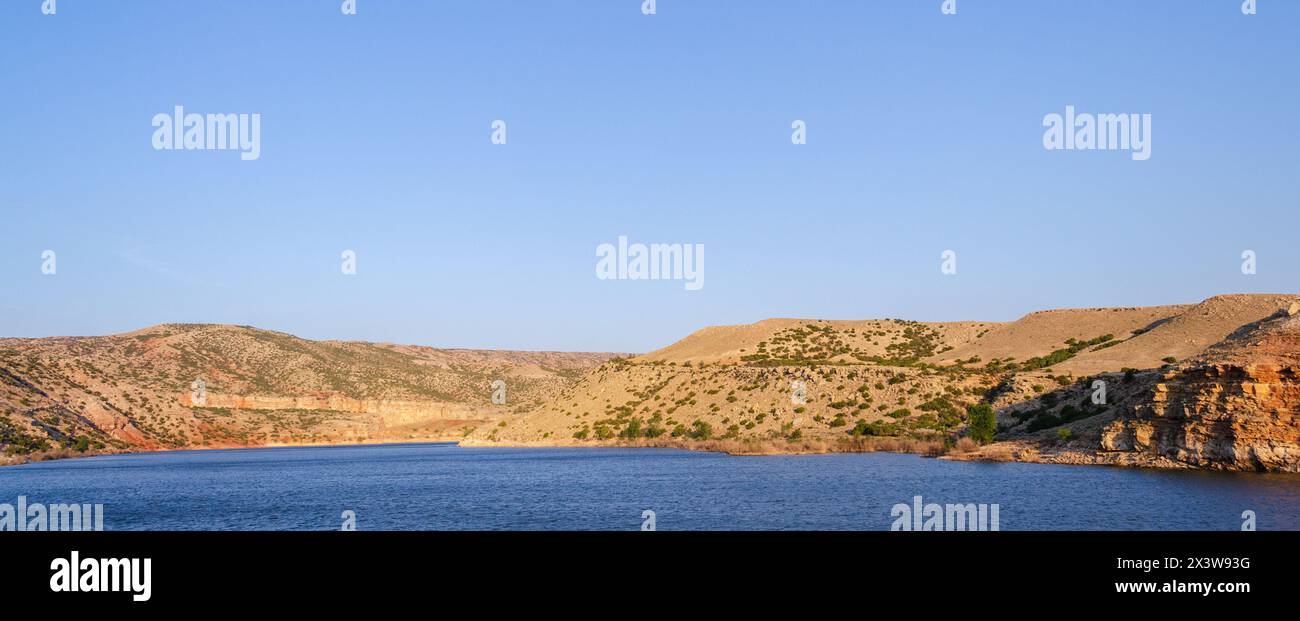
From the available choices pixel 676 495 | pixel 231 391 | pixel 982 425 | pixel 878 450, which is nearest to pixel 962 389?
pixel 878 450

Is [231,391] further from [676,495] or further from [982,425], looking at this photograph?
[676,495]

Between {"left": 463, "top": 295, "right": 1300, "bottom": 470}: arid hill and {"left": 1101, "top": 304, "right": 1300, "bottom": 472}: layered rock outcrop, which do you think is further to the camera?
{"left": 463, "top": 295, "right": 1300, "bottom": 470}: arid hill

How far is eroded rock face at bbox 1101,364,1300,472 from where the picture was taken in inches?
1805

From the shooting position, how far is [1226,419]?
156 ft

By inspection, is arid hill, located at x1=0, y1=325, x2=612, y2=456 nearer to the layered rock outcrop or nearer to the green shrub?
the green shrub

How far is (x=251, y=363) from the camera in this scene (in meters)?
148

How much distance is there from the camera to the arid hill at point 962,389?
4875 centimetres

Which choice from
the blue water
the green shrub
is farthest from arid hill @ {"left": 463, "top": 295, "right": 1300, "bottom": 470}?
the blue water

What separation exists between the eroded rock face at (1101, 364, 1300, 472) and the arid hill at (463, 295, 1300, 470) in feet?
0.21

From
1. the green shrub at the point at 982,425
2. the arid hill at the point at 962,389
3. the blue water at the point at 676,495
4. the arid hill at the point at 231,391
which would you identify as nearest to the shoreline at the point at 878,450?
the arid hill at the point at 962,389
